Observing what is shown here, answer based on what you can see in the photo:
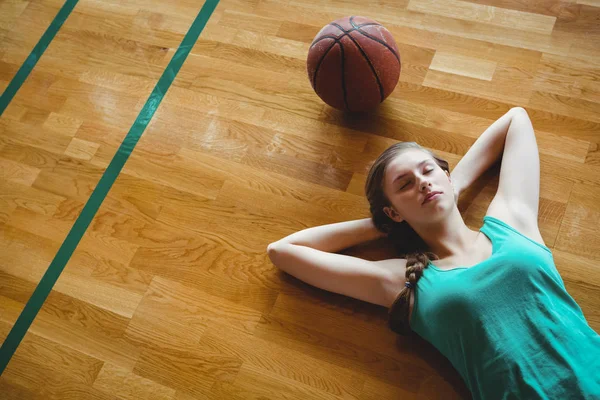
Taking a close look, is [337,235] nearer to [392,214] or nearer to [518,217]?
[392,214]

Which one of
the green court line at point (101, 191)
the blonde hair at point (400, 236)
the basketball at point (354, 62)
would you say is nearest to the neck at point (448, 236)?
the blonde hair at point (400, 236)

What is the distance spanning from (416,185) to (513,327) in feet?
1.88

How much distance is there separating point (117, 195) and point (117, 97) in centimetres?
62

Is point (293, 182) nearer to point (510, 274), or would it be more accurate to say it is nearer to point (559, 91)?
point (510, 274)

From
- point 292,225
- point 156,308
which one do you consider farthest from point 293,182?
point 156,308

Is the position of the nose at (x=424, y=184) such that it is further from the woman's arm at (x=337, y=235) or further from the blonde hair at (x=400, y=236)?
the woman's arm at (x=337, y=235)

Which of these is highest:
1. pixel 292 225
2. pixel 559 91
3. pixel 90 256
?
pixel 559 91

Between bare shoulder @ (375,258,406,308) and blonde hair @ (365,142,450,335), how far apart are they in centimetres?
4

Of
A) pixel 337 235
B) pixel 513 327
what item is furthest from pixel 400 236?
pixel 513 327

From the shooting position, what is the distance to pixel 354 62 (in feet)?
7.43

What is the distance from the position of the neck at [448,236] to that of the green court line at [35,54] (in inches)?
98.8

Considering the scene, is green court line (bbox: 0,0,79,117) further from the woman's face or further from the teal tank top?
the teal tank top

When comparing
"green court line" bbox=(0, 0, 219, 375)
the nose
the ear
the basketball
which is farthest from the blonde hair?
"green court line" bbox=(0, 0, 219, 375)

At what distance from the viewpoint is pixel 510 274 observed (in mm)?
1827
